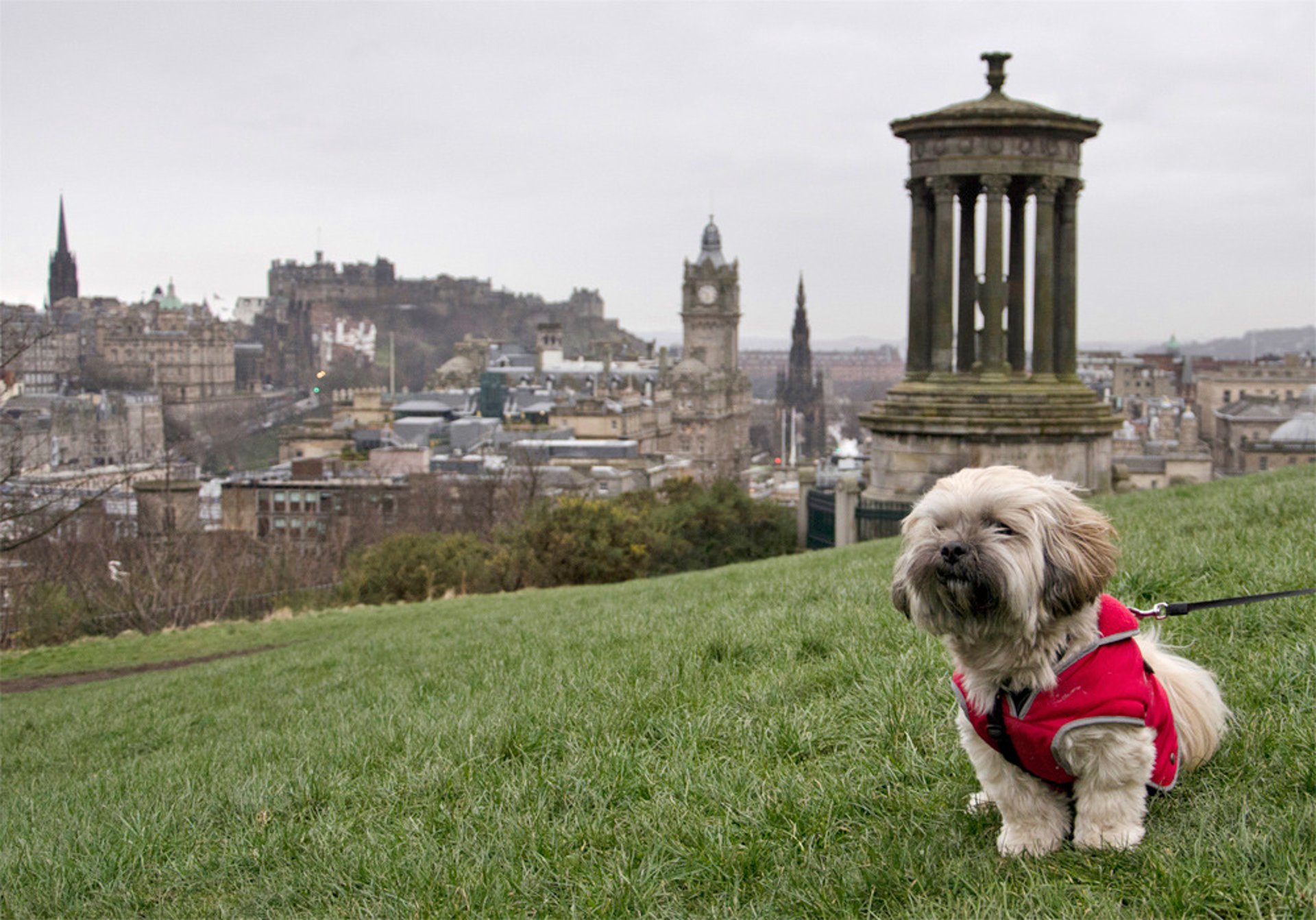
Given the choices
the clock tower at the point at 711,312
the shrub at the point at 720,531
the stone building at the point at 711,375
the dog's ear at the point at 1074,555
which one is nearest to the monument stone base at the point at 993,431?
the shrub at the point at 720,531

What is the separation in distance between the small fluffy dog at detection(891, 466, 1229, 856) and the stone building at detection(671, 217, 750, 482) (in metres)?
93.9

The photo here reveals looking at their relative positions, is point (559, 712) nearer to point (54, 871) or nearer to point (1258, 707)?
point (54, 871)

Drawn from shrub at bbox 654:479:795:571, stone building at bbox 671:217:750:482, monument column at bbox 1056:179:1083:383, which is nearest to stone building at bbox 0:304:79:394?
shrub at bbox 654:479:795:571

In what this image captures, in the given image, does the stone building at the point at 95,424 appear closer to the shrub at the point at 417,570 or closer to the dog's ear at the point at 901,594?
the shrub at the point at 417,570

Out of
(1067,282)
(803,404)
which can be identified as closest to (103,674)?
(1067,282)

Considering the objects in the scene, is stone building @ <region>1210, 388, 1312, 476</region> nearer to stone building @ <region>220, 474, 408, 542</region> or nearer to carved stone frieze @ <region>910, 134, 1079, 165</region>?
stone building @ <region>220, 474, 408, 542</region>

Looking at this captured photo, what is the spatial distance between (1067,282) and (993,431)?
316cm

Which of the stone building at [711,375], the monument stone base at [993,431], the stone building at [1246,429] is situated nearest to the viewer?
the monument stone base at [993,431]

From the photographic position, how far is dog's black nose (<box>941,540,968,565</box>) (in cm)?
290

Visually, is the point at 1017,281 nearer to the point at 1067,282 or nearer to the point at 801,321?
the point at 1067,282

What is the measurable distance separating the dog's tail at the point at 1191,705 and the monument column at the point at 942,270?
15.6m

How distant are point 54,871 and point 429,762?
131 centimetres

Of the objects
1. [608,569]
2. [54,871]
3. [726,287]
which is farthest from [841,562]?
[726,287]

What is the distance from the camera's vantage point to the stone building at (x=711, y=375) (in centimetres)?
11025
